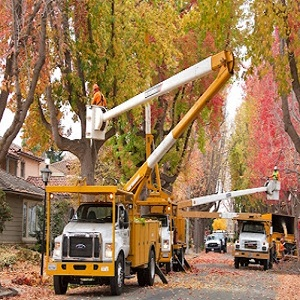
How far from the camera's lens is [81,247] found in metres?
17.7

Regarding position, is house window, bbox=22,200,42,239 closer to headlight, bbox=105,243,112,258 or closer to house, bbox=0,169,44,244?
house, bbox=0,169,44,244

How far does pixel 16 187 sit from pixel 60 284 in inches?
641

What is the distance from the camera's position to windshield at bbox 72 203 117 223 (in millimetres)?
19016

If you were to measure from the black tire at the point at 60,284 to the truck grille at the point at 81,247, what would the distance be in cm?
60

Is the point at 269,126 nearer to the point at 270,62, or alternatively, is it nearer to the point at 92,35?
the point at 92,35

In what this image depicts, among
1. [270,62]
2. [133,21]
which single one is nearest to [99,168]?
[133,21]

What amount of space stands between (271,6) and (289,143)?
21.5 metres

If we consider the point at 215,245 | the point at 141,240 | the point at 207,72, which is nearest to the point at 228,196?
the point at 141,240

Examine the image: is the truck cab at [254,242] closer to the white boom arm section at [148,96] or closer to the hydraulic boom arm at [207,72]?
the hydraulic boom arm at [207,72]

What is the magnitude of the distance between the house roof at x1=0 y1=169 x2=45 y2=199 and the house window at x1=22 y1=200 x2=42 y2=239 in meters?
0.69

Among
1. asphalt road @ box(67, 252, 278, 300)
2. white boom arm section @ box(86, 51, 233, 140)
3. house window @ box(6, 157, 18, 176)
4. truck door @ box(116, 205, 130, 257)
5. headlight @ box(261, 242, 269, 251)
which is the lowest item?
asphalt road @ box(67, 252, 278, 300)

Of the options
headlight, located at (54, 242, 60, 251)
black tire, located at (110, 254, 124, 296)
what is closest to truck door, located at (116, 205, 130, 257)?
black tire, located at (110, 254, 124, 296)

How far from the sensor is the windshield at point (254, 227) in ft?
118

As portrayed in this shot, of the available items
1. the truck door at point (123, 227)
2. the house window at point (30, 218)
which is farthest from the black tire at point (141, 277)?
the house window at point (30, 218)
